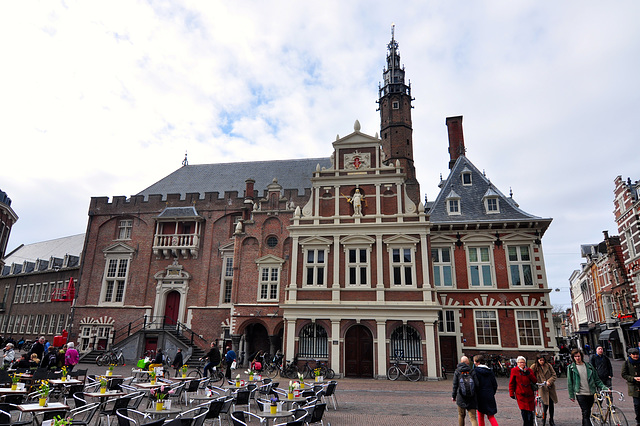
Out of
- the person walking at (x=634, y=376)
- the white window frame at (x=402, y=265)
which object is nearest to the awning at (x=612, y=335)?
the white window frame at (x=402, y=265)

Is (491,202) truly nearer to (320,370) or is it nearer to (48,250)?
(320,370)

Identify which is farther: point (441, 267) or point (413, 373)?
point (441, 267)

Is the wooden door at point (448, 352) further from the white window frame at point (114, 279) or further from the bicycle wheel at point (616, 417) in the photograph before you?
the white window frame at point (114, 279)

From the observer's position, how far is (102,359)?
25281 mm

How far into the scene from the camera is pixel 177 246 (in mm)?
30141

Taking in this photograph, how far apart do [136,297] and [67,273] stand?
500 inches

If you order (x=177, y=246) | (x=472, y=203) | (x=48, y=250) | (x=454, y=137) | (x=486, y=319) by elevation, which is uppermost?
(x=454, y=137)

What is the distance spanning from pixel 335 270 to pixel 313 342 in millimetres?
3954

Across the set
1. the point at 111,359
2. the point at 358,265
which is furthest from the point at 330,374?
the point at 111,359

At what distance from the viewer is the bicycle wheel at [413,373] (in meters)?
19.2

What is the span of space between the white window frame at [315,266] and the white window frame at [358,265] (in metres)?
1.11

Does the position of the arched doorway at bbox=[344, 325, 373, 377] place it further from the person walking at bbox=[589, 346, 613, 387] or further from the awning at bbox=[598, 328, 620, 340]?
the awning at bbox=[598, 328, 620, 340]

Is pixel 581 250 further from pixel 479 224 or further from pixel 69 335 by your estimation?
pixel 69 335

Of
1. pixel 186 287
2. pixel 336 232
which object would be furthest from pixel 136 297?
pixel 336 232
